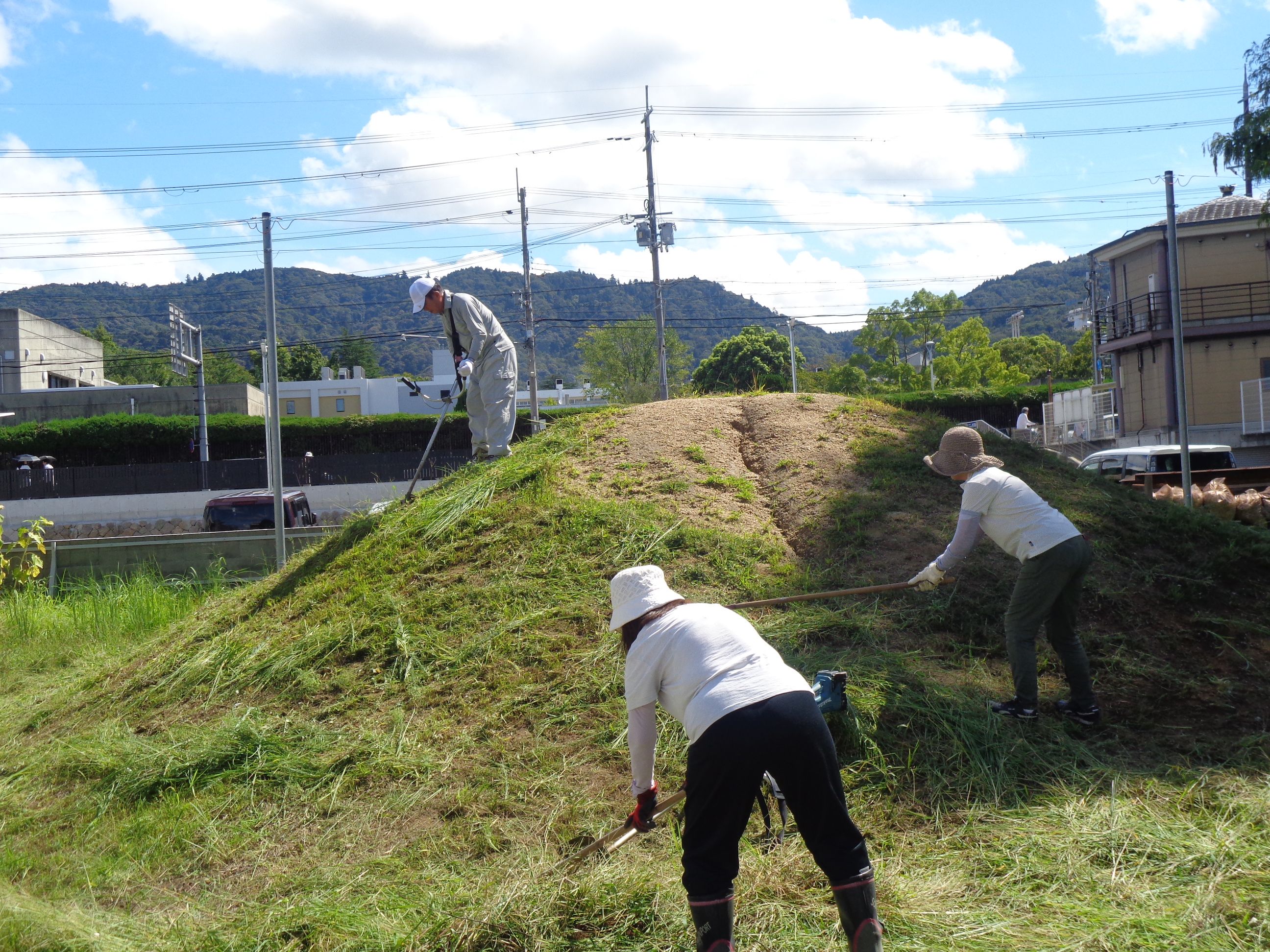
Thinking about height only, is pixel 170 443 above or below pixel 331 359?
below

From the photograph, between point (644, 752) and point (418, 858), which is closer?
point (644, 752)

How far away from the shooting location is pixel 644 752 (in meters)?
3.09

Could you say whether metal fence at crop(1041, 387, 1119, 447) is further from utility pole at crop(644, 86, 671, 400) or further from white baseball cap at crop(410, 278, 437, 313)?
A: white baseball cap at crop(410, 278, 437, 313)

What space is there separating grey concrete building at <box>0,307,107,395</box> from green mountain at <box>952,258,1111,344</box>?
84.3 metres

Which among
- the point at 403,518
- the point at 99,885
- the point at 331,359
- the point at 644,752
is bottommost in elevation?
the point at 99,885

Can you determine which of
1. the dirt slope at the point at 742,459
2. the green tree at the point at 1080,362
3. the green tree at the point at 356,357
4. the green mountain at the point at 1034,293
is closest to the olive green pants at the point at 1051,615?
the dirt slope at the point at 742,459

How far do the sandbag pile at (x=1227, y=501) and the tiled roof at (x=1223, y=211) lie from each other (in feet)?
54.9

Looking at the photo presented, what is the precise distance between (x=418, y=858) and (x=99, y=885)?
1.38 meters

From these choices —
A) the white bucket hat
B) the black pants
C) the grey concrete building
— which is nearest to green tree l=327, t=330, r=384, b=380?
the grey concrete building

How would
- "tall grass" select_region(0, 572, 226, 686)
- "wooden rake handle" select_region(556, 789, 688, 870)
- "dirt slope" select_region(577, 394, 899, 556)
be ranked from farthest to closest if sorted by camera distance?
"tall grass" select_region(0, 572, 226, 686) → "dirt slope" select_region(577, 394, 899, 556) → "wooden rake handle" select_region(556, 789, 688, 870)

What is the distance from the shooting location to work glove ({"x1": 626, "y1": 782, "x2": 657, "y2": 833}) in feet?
10.3

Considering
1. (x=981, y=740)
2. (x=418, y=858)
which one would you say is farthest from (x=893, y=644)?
(x=418, y=858)

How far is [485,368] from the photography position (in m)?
8.52

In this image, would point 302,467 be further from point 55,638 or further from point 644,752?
point 644,752
